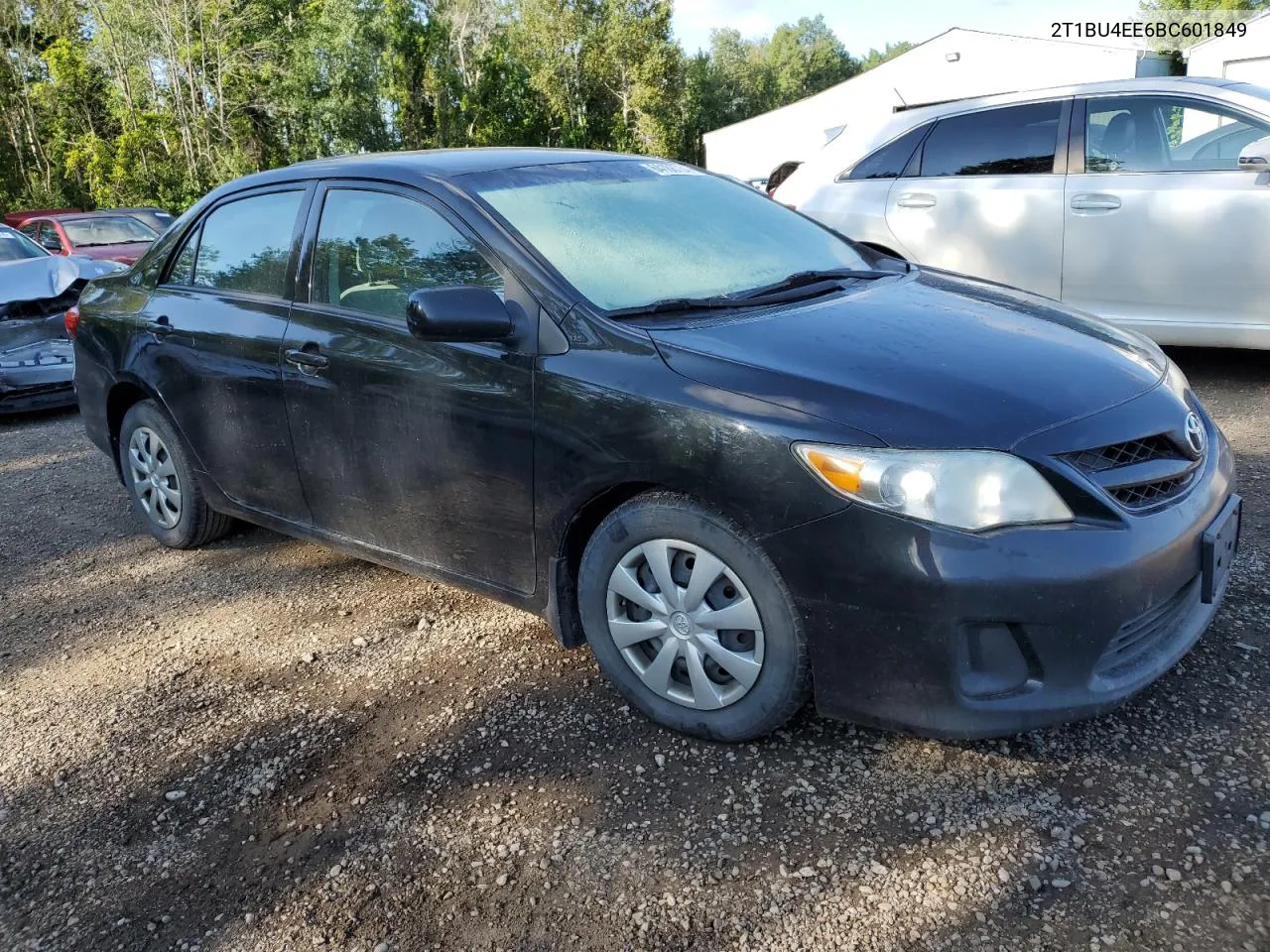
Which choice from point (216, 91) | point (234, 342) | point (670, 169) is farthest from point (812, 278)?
point (216, 91)

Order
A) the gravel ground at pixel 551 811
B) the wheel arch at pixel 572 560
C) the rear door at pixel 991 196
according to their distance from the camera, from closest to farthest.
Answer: the gravel ground at pixel 551 811 < the wheel arch at pixel 572 560 < the rear door at pixel 991 196

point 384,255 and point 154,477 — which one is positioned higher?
point 384,255

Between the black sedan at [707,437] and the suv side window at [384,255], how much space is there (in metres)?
0.01

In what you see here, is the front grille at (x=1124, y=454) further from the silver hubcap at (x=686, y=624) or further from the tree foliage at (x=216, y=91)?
the tree foliage at (x=216, y=91)

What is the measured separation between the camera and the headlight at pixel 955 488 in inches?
93.9

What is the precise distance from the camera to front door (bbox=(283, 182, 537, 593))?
10.1 feet

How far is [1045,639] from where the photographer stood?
2.40m

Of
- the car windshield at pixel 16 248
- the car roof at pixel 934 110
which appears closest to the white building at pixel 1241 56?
the car roof at pixel 934 110

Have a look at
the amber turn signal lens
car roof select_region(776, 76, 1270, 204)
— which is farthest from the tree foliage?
the amber turn signal lens

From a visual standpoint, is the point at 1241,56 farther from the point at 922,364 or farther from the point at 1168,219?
the point at 922,364

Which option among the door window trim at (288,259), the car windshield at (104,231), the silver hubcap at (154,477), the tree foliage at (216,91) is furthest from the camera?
the tree foliage at (216,91)

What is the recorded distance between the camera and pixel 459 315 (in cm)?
292

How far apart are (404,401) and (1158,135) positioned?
15.5 ft

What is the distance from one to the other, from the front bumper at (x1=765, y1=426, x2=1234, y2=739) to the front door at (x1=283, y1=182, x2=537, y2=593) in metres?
0.92
